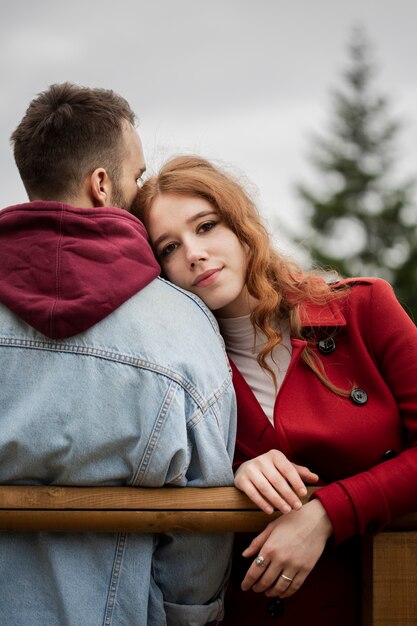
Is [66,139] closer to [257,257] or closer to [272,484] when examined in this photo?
[257,257]

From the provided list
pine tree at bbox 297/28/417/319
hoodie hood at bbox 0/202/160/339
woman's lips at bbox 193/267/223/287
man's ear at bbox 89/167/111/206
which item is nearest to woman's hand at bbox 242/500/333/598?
hoodie hood at bbox 0/202/160/339

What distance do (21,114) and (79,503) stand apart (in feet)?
5.17

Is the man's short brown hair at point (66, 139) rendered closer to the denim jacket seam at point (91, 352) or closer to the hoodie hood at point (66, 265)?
the hoodie hood at point (66, 265)

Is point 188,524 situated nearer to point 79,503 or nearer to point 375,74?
point 79,503

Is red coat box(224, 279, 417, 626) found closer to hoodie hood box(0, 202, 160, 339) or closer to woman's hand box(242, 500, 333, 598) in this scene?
woman's hand box(242, 500, 333, 598)

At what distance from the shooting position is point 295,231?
29.8m

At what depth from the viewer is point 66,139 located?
2795mm

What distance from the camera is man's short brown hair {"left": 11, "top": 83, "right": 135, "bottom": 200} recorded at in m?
2.73

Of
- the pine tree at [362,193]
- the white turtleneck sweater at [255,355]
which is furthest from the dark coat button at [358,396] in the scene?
the pine tree at [362,193]

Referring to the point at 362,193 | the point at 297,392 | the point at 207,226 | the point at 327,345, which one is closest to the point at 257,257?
the point at 207,226

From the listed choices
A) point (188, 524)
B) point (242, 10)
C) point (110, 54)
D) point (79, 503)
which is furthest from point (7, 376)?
point (242, 10)

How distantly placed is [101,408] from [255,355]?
2.92 ft

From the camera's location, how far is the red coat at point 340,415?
101 inches

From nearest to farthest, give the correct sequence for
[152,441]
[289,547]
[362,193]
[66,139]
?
[152,441], [289,547], [66,139], [362,193]
